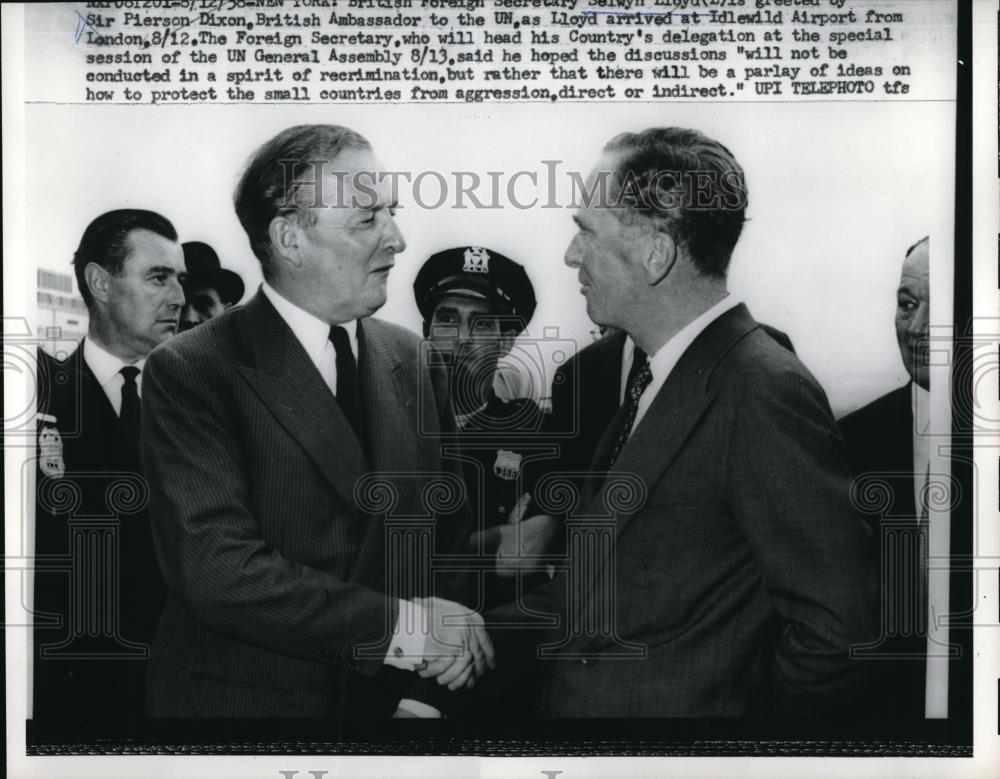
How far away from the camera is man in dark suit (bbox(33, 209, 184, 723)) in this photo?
3008 millimetres

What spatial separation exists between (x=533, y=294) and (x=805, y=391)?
0.86 meters

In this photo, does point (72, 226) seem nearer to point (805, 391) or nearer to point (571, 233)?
point (571, 233)

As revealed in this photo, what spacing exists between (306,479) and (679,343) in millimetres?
1175

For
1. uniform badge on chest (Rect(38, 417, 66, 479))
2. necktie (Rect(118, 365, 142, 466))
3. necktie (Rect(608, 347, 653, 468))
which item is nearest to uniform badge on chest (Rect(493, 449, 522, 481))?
necktie (Rect(608, 347, 653, 468))

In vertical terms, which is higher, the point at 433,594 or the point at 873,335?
the point at 873,335

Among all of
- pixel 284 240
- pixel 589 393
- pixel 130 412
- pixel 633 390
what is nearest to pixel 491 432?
pixel 589 393

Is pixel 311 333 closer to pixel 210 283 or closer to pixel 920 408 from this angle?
pixel 210 283

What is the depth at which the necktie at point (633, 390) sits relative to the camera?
116 inches

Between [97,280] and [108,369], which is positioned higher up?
[97,280]

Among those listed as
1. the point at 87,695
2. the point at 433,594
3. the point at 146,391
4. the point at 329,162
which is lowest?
the point at 87,695

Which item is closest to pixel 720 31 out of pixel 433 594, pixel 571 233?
pixel 571 233

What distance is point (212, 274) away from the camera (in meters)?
3.00

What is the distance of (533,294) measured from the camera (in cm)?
301

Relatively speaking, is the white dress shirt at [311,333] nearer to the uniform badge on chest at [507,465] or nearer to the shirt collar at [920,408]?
the uniform badge on chest at [507,465]
